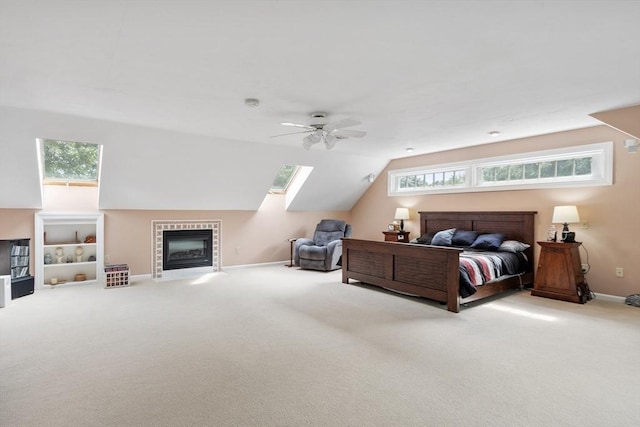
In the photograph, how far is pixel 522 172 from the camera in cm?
567

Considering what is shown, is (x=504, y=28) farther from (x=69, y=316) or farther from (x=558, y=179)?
(x=69, y=316)

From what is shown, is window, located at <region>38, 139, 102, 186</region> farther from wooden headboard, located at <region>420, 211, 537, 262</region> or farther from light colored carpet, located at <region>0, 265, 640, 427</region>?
wooden headboard, located at <region>420, 211, 537, 262</region>

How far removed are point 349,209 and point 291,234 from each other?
6.04 ft

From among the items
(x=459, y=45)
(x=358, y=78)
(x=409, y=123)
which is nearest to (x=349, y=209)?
(x=409, y=123)

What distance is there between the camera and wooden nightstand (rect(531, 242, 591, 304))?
4543mm

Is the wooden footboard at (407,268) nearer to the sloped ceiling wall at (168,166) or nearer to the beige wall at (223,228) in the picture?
the sloped ceiling wall at (168,166)

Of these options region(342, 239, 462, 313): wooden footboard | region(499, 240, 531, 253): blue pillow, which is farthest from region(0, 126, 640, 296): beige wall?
region(342, 239, 462, 313): wooden footboard

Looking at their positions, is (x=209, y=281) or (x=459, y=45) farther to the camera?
(x=209, y=281)

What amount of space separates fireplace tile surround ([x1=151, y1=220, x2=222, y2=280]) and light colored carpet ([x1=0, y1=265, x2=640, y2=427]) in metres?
1.59

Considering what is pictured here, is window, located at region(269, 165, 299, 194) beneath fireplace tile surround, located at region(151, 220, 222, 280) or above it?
above

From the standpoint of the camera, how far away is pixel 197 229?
21.8 feet

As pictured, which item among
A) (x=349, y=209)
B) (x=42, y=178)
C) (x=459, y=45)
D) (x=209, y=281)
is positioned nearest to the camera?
(x=459, y=45)

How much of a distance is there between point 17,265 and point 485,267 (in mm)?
6464

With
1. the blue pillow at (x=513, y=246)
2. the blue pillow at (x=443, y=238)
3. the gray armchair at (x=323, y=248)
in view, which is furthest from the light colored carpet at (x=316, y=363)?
the gray armchair at (x=323, y=248)
